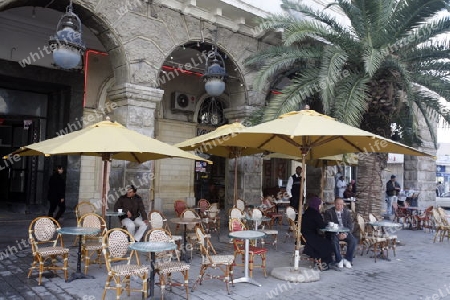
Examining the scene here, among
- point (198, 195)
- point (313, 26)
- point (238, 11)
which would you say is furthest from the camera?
point (198, 195)

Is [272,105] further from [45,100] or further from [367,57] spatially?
[45,100]

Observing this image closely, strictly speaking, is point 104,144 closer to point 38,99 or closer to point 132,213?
point 132,213

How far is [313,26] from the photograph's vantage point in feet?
30.5

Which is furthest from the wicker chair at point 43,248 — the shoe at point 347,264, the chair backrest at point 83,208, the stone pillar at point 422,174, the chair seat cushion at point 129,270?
the stone pillar at point 422,174

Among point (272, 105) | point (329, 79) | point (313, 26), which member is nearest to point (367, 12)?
point (313, 26)

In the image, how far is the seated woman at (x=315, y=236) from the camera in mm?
6984

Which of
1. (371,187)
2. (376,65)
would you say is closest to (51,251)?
(376,65)

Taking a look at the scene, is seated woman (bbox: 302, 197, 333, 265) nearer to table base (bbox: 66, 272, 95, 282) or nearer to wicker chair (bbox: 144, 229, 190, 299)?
wicker chair (bbox: 144, 229, 190, 299)

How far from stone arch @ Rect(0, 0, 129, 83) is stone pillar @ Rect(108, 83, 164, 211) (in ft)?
1.14

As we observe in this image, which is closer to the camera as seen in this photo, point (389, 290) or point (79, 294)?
point (79, 294)

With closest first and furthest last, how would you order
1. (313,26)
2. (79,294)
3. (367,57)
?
(79,294) < (367,57) < (313,26)

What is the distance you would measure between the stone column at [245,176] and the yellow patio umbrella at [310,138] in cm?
304

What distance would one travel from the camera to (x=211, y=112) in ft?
50.7

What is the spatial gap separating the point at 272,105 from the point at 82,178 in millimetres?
6474
